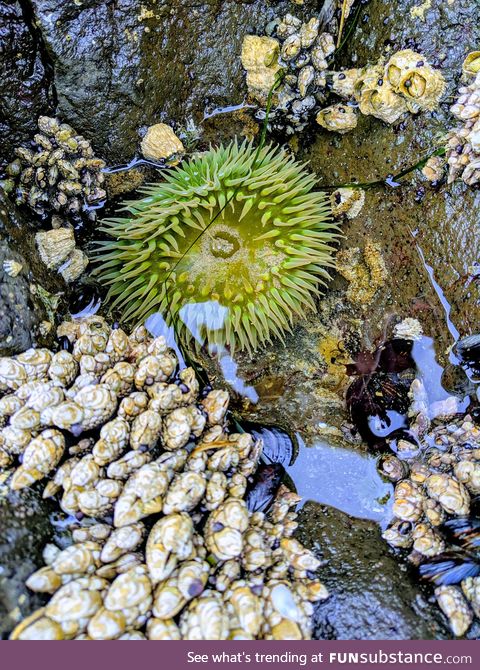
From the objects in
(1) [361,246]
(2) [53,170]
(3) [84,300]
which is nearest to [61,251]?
(3) [84,300]

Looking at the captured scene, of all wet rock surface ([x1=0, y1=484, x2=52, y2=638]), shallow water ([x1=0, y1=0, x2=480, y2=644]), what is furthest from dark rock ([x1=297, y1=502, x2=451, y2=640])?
wet rock surface ([x1=0, y1=484, x2=52, y2=638])

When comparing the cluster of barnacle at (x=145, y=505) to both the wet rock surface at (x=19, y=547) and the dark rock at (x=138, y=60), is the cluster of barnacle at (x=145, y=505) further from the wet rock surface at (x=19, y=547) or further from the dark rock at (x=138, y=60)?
the dark rock at (x=138, y=60)

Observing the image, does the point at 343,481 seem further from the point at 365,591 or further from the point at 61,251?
the point at 61,251

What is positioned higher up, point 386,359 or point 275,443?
point 386,359

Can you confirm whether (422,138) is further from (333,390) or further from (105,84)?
(105,84)

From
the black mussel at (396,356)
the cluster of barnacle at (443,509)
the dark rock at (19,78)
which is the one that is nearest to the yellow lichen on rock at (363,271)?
the black mussel at (396,356)

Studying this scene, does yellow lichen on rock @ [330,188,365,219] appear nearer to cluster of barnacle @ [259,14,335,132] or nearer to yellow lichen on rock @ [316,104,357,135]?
yellow lichen on rock @ [316,104,357,135]
